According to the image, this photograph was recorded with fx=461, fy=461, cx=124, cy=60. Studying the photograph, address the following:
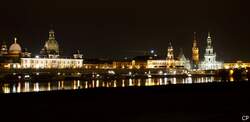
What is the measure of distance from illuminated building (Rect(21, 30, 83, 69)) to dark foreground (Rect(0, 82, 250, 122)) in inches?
3405

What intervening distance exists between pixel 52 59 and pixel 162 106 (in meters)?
99.2

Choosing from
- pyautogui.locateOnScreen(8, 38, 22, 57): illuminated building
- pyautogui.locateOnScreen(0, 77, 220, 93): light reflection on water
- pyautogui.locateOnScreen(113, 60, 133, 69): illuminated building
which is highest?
pyautogui.locateOnScreen(8, 38, 22, 57): illuminated building

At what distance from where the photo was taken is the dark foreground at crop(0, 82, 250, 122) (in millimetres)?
22125

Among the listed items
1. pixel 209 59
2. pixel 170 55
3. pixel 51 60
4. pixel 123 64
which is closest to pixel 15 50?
pixel 51 60

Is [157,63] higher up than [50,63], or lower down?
lower down

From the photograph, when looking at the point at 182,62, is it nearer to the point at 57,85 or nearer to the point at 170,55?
the point at 170,55

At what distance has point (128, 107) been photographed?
2658 cm

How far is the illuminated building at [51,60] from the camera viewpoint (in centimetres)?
11778

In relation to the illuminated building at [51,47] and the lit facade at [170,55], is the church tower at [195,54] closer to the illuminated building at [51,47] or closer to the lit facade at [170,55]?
the lit facade at [170,55]

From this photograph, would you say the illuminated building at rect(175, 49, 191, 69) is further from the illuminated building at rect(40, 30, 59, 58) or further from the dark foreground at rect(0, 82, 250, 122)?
the dark foreground at rect(0, 82, 250, 122)

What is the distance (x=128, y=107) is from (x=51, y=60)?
99364 mm

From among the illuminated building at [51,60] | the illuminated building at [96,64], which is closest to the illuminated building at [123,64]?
the illuminated building at [96,64]

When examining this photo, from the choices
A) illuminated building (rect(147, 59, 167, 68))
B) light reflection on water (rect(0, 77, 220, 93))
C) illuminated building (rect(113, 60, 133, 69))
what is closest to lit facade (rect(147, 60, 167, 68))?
illuminated building (rect(147, 59, 167, 68))

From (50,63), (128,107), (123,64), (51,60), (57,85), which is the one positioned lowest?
(57,85)
